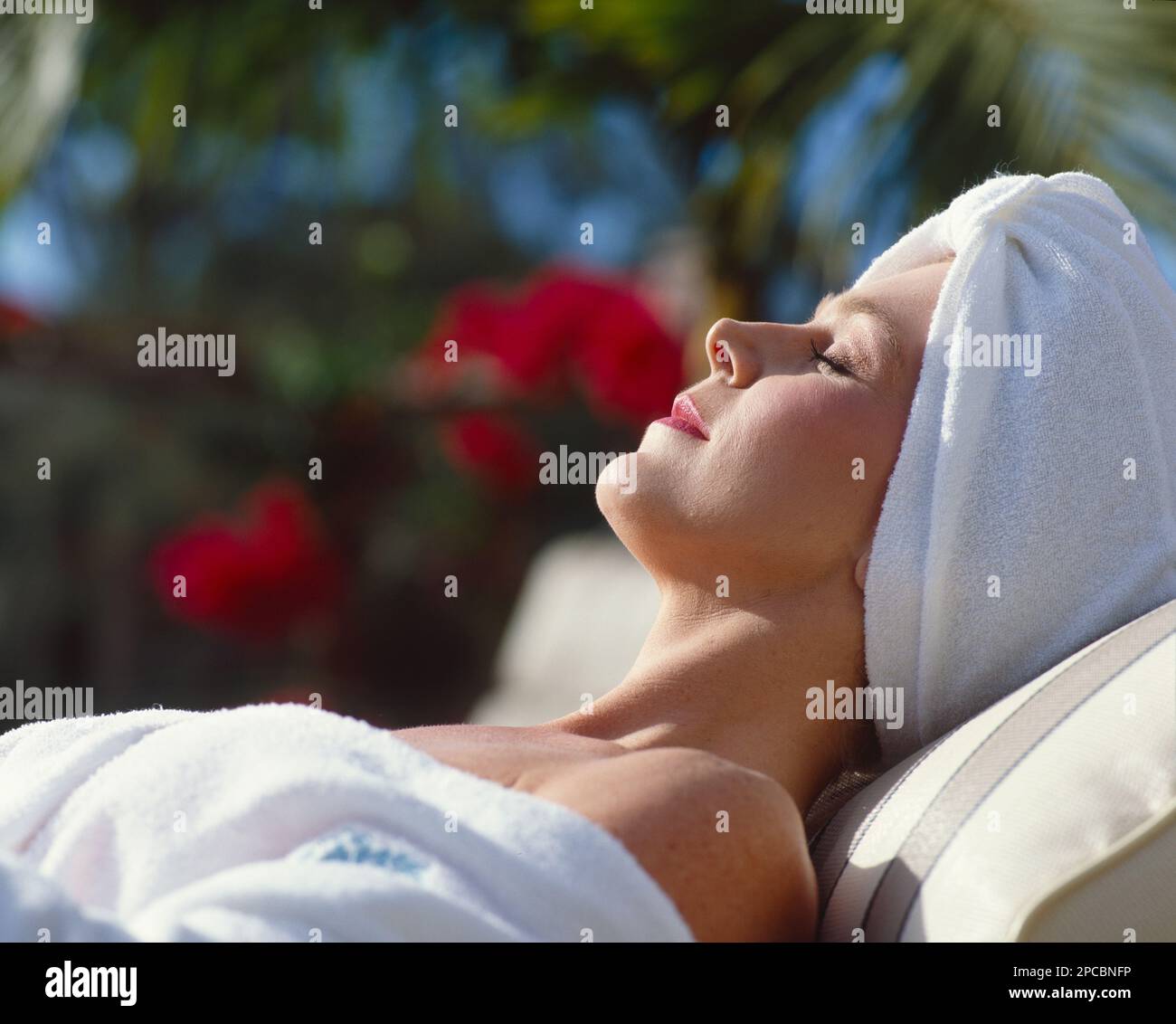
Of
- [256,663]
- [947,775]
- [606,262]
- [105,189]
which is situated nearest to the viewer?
[947,775]

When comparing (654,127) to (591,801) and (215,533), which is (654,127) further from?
(591,801)

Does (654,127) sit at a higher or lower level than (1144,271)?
higher

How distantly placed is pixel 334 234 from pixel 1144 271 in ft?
24.9

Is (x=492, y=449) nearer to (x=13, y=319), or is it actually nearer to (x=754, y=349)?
(x=13, y=319)

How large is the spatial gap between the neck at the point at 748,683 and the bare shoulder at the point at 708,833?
280mm

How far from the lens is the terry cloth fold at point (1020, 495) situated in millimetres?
1676

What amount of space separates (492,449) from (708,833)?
490cm

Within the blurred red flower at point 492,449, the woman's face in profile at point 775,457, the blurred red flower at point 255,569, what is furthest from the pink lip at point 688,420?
the blurred red flower at point 492,449

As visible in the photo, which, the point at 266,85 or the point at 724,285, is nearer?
the point at 724,285

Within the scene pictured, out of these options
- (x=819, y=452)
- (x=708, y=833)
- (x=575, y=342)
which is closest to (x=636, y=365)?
(x=575, y=342)

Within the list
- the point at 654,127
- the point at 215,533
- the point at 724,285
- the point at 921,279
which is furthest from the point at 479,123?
the point at 921,279

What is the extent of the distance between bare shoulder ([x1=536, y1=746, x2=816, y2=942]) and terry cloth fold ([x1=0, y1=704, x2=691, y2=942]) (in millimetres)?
41

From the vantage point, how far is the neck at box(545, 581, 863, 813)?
1.66 metres

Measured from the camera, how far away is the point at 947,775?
4.77 feet
